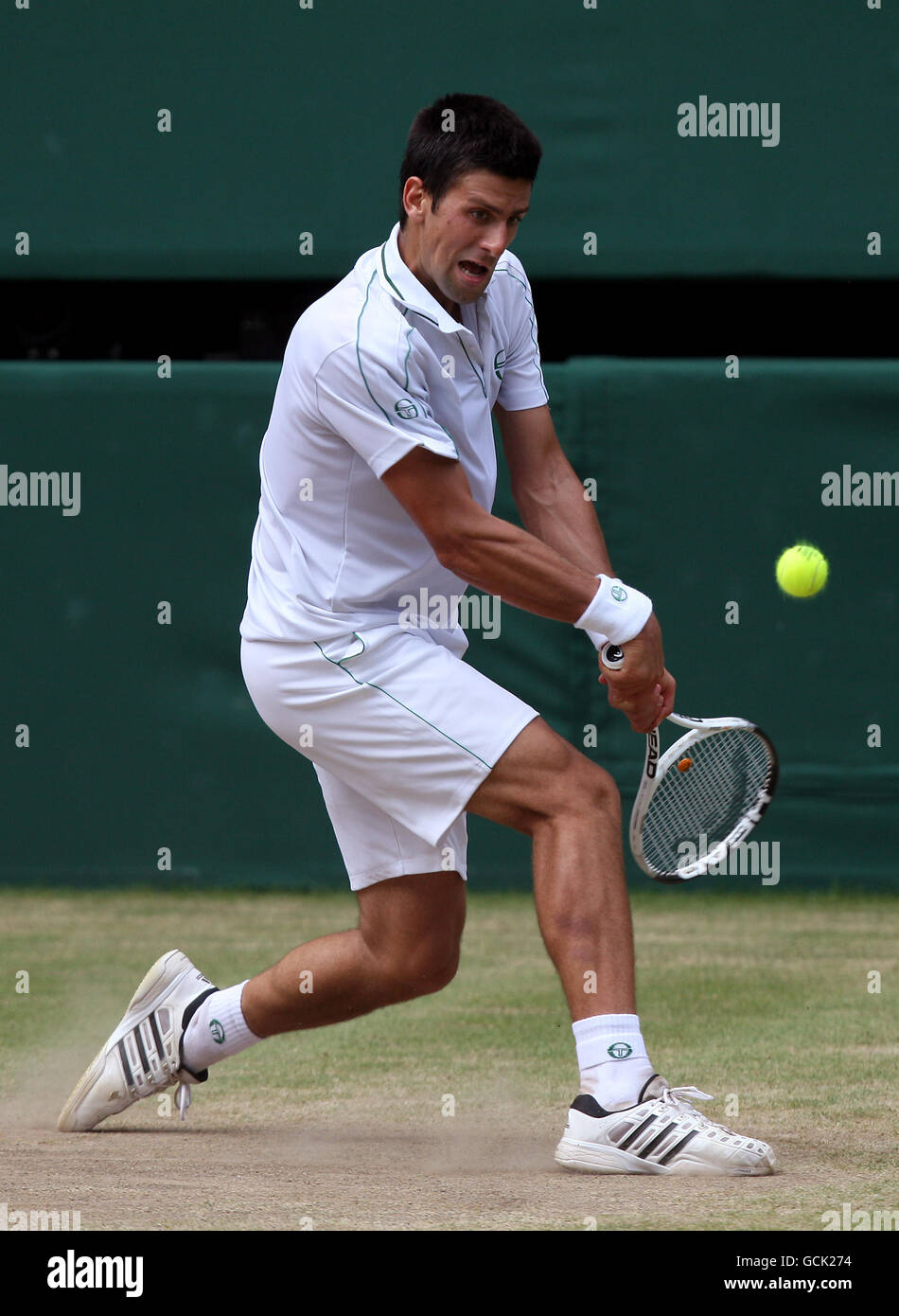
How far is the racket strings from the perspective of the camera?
3811 mm

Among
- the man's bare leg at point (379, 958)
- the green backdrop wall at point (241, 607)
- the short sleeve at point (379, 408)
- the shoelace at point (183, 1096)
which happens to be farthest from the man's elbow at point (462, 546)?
the green backdrop wall at point (241, 607)

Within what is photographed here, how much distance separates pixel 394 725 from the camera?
3.37 meters

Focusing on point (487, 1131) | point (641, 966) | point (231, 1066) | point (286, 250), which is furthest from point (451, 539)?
point (286, 250)

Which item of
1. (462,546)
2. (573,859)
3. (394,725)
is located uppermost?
(462,546)

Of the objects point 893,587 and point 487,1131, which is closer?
point 487,1131

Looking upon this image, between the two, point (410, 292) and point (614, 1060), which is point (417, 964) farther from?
point (410, 292)

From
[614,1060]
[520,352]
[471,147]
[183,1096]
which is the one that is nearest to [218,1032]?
[183,1096]

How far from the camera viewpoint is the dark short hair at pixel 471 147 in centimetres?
332

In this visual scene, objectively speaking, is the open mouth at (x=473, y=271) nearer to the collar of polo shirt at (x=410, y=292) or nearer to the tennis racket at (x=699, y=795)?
the collar of polo shirt at (x=410, y=292)

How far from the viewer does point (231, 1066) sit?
15.4 feet

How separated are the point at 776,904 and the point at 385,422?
4.04m

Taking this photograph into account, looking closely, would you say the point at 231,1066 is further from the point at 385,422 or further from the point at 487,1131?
the point at 385,422

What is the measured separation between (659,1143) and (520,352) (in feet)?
5.17
